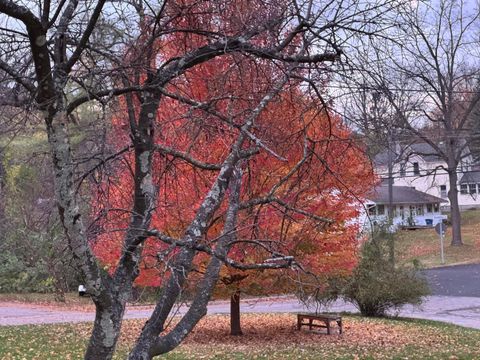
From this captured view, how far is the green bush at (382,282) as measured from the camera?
56.4ft

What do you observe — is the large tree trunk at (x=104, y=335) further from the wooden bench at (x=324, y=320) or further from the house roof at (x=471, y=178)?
the house roof at (x=471, y=178)

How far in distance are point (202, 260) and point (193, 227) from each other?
684cm

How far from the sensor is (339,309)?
69.5 ft

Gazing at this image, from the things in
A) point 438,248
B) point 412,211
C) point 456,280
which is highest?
point 412,211

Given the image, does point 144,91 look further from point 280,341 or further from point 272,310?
point 272,310

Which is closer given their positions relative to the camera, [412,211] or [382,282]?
[382,282]

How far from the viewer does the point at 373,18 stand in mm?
4172

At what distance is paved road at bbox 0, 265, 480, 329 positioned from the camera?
18.1m

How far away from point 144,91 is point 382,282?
556 inches

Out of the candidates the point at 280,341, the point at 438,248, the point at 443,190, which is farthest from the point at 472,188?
the point at 280,341

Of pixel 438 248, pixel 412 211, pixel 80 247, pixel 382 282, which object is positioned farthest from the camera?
pixel 412 211

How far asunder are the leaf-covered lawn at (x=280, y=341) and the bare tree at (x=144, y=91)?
20.5ft

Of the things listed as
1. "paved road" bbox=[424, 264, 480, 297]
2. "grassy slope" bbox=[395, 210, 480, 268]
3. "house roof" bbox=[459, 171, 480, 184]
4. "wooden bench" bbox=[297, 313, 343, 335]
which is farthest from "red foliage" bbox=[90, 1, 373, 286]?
"house roof" bbox=[459, 171, 480, 184]

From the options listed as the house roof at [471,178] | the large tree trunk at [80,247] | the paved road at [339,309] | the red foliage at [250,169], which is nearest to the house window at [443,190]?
the house roof at [471,178]
